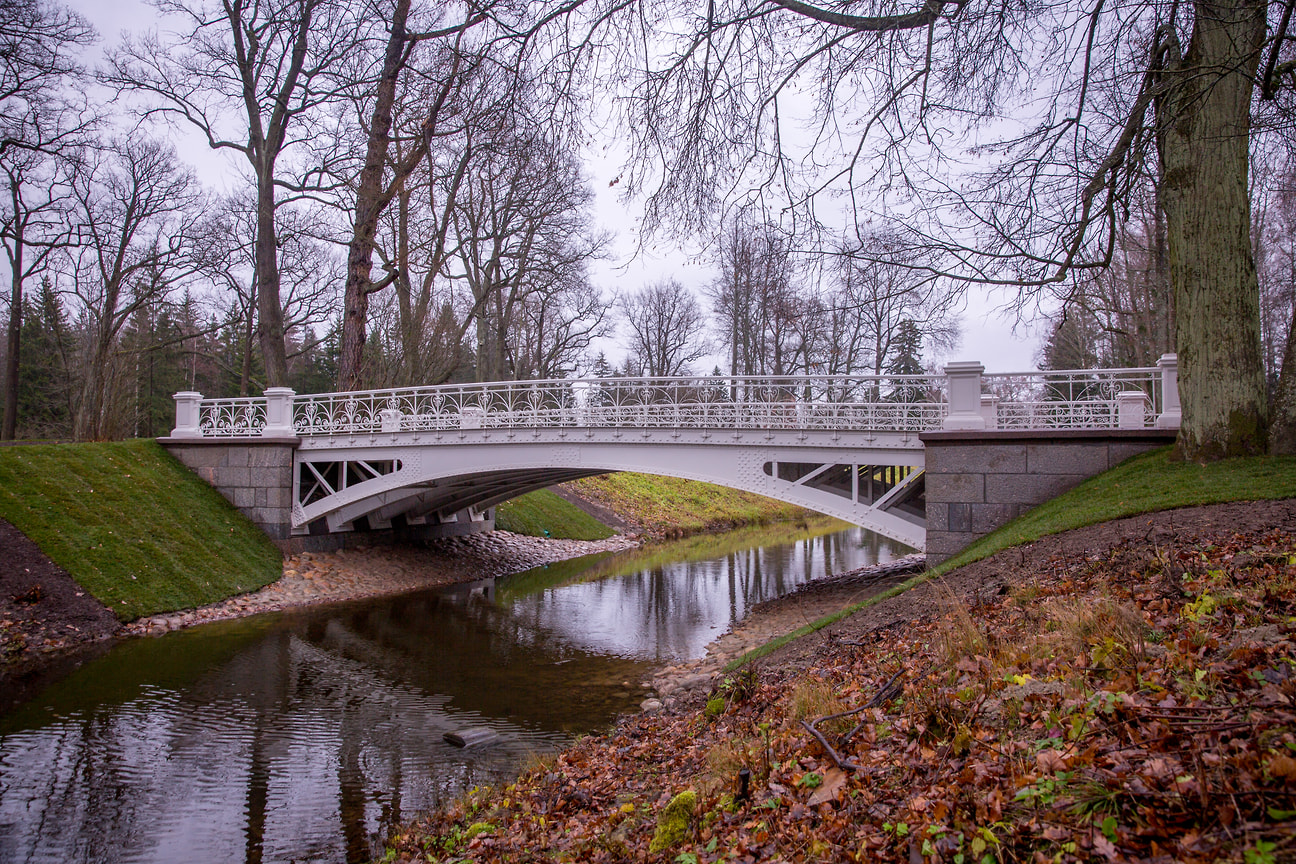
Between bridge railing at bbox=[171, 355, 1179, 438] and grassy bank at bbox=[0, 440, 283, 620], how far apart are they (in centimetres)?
176

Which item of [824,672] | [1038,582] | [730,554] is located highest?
[1038,582]

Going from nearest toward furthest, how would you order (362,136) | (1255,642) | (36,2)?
1. (1255,642)
2. (36,2)
3. (362,136)

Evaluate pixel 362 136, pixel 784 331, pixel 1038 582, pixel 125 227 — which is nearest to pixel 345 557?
pixel 362 136

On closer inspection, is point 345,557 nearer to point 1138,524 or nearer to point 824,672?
point 824,672

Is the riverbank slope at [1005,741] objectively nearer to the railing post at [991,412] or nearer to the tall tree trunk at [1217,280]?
the tall tree trunk at [1217,280]

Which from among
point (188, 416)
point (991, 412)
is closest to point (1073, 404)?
point (991, 412)

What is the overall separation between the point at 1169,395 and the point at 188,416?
18710 mm

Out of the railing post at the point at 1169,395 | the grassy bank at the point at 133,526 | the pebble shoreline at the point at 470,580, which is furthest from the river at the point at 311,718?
the railing post at the point at 1169,395

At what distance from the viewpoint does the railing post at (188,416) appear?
54.2 ft

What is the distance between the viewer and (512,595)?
15391 millimetres

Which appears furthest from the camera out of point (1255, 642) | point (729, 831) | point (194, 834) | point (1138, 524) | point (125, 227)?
point (125, 227)

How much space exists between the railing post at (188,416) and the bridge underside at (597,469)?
2.54 m

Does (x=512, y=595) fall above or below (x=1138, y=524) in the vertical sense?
below

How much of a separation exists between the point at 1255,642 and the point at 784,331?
→ 2337 centimetres
